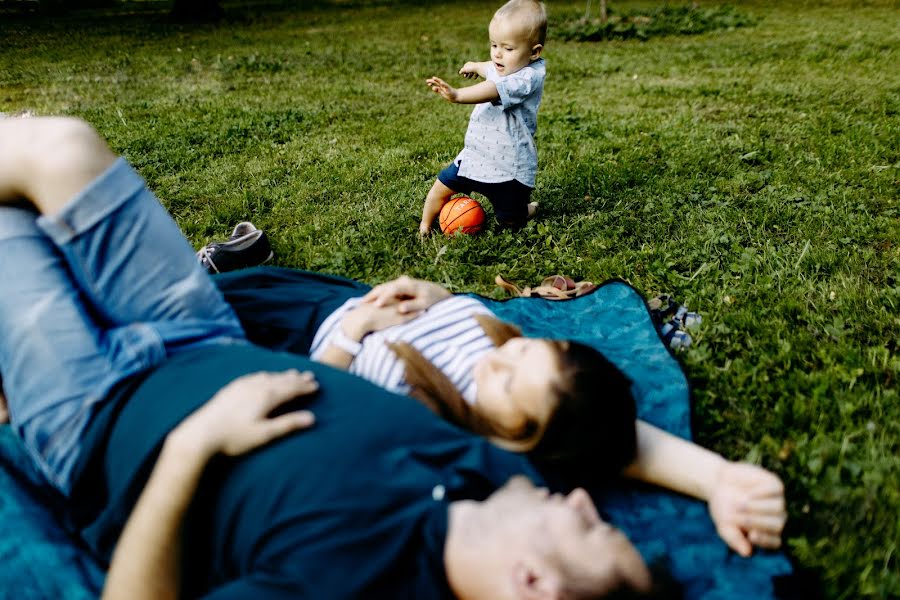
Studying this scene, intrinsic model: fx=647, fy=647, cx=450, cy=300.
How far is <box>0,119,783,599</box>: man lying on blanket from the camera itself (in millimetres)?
1542

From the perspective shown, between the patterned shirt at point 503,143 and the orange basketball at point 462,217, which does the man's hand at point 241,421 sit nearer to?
the orange basketball at point 462,217

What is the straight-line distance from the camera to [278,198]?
506 cm

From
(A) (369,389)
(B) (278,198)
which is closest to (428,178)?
(B) (278,198)

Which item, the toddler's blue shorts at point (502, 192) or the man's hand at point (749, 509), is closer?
the man's hand at point (749, 509)

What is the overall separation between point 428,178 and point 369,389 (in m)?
3.77

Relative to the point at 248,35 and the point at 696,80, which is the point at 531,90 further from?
the point at 248,35

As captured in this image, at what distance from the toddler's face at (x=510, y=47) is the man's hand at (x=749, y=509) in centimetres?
298

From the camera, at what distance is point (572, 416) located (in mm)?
1918

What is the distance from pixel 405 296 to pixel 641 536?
1193 mm

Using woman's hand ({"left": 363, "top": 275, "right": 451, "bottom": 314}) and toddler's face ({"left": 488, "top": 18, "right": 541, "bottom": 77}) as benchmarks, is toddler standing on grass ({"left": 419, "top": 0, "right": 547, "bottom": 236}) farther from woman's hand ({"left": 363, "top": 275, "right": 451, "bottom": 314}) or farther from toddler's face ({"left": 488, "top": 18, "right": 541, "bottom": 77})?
woman's hand ({"left": 363, "top": 275, "right": 451, "bottom": 314})

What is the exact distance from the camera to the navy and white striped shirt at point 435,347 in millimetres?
2205

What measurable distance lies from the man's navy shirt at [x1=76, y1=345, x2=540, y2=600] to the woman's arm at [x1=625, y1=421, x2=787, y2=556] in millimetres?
590

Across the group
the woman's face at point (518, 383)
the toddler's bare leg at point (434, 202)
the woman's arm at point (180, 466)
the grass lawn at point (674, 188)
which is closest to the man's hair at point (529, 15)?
the toddler's bare leg at point (434, 202)

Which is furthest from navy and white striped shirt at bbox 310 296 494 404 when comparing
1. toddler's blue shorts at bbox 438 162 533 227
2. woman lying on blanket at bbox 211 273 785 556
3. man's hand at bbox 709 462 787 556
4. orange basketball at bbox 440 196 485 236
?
Answer: toddler's blue shorts at bbox 438 162 533 227
